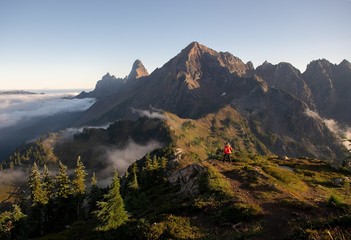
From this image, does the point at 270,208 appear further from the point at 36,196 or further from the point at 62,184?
the point at 36,196

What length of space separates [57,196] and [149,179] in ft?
87.5

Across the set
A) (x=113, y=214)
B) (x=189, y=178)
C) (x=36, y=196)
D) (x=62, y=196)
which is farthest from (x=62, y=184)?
(x=113, y=214)

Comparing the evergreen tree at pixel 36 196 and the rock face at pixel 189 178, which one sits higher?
the rock face at pixel 189 178

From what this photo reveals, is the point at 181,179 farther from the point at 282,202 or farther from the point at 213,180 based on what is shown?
the point at 282,202

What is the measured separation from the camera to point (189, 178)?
4578 cm

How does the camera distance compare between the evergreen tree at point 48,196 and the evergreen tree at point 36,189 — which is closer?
the evergreen tree at point 36,189

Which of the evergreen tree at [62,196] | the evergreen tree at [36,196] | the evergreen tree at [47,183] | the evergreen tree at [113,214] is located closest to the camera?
the evergreen tree at [113,214]

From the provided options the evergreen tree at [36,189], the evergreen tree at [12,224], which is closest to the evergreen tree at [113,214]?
the evergreen tree at [36,189]

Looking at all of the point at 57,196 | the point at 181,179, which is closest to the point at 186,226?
the point at 181,179

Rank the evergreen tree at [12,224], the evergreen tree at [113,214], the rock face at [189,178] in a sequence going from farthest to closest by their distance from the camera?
the evergreen tree at [12,224] → the rock face at [189,178] → the evergreen tree at [113,214]

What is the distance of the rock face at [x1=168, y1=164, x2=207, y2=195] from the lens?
120 feet

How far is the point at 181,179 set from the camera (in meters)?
52.5

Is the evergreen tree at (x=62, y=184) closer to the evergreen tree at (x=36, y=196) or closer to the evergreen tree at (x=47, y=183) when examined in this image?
the evergreen tree at (x=47, y=183)

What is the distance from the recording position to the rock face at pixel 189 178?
36.5 meters
